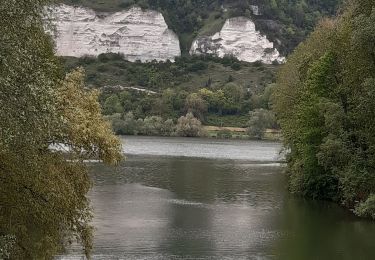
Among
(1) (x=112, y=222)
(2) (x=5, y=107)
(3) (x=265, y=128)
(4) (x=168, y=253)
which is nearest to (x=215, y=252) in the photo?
(4) (x=168, y=253)

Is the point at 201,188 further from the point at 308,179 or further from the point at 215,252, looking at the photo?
the point at 215,252

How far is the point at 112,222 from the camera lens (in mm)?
40562

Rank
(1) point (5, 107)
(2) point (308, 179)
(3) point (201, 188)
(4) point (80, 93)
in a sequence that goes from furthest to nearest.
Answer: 1. (3) point (201, 188)
2. (2) point (308, 179)
3. (4) point (80, 93)
4. (1) point (5, 107)

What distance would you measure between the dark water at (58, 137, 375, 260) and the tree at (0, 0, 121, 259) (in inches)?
318

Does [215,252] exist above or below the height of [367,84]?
below

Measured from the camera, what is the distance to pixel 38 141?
52.3 ft

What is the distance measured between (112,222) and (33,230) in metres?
18.6

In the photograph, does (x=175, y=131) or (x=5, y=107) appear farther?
(x=175, y=131)

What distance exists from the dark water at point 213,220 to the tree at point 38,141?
808cm

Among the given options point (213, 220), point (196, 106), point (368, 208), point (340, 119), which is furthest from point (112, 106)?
point (368, 208)

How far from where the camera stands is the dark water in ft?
110

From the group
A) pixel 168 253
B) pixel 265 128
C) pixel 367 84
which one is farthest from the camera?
pixel 265 128

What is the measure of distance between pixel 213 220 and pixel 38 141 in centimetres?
2791

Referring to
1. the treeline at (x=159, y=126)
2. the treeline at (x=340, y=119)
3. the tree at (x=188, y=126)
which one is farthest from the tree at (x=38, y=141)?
the tree at (x=188, y=126)
